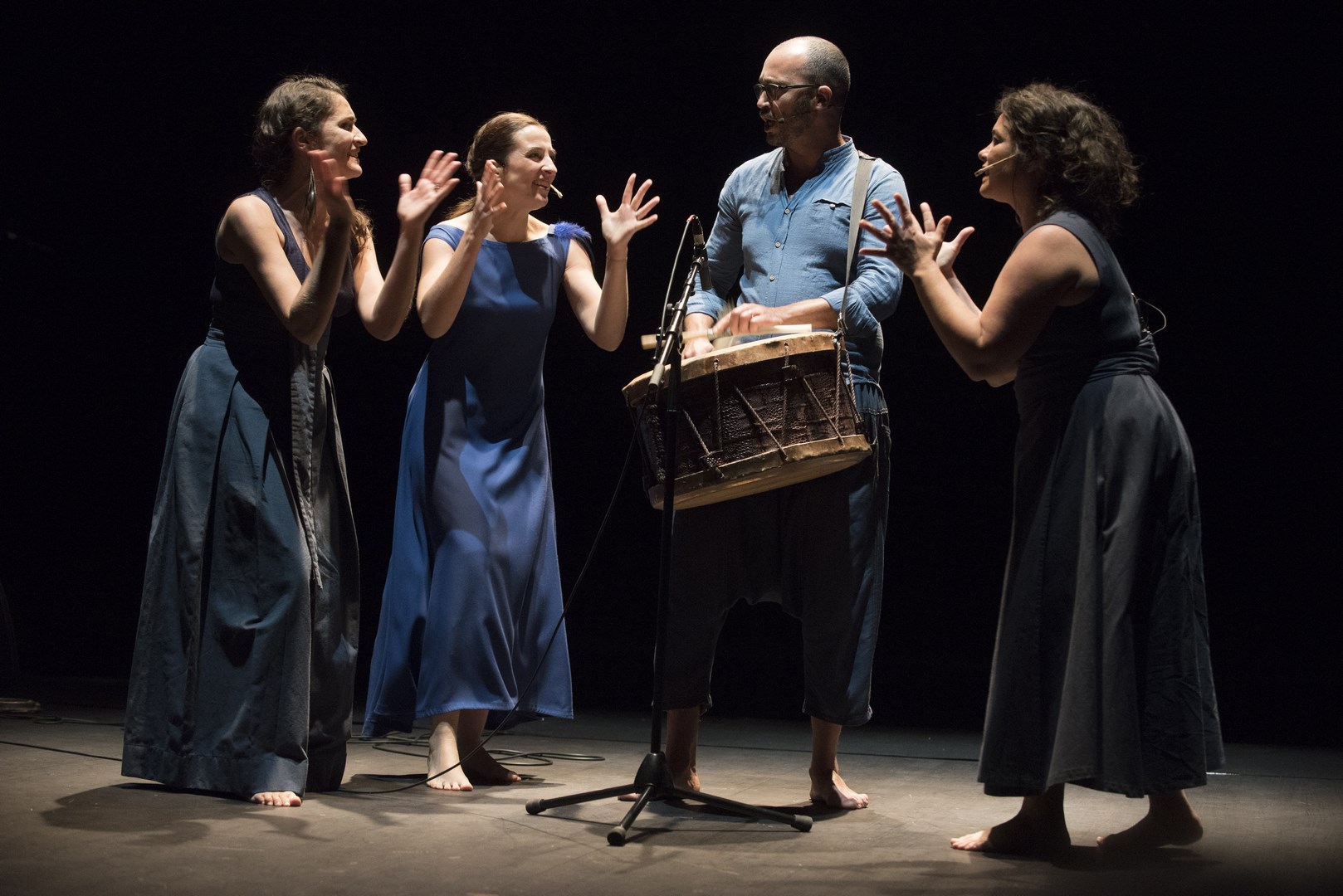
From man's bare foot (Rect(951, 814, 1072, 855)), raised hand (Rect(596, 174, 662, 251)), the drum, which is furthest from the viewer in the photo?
raised hand (Rect(596, 174, 662, 251))

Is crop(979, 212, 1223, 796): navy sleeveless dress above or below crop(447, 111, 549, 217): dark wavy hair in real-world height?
below

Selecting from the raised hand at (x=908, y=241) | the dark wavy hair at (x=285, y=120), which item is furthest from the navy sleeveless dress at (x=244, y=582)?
the raised hand at (x=908, y=241)

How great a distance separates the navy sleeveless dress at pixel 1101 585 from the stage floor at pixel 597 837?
24 cm

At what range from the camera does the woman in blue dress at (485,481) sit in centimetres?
360

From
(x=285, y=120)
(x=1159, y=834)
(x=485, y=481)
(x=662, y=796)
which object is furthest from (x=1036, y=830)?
(x=285, y=120)

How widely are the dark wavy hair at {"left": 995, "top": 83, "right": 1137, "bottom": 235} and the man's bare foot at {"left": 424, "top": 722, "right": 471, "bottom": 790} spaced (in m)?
1.98

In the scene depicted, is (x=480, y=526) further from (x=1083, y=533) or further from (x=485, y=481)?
(x=1083, y=533)

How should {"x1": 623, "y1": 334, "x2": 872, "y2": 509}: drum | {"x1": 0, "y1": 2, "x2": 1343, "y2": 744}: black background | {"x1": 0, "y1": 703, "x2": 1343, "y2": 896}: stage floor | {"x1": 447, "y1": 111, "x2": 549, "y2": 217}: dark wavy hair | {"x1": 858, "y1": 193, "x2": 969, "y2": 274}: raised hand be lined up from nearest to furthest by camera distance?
1. {"x1": 0, "y1": 703, "x2": 1343, "y2": 896}: stage floor
2. {"x1": 858, "y1": 193, "x2": 969, "y2": 274}: raised hand
3. {"x1": 623, "y1": 334, "x2": 872, "y2": 509}: drum
4. {"x1": 447, "y1": 111, "x2": 549, "y2": 217}: dark wavy hair
5. {"x1": 0, "y1": 2, "x2": 1343, "y2": 744}: black background

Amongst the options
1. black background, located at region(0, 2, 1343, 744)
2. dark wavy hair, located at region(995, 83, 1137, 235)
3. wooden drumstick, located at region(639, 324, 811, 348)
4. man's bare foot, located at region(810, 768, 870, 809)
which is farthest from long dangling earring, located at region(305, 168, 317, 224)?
black background, located at region(0, 2, 1343, 744)

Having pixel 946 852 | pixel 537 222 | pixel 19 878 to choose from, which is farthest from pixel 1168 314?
pixel 19 878

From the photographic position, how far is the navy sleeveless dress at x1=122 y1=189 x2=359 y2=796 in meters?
3.28

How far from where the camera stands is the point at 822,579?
11.0 feet

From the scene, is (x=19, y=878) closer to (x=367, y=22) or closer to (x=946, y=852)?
(x=946, y=852)

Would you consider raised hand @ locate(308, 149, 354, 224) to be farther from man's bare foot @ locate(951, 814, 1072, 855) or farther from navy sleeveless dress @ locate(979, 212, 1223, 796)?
man's bare foot @ locate(951, 814, 1072, 855)
